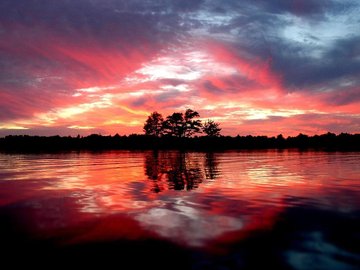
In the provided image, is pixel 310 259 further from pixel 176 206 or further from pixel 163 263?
pixel 176 206

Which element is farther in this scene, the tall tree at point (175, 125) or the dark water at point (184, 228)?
the tall tree at point (175, 125)

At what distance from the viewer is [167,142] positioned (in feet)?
392

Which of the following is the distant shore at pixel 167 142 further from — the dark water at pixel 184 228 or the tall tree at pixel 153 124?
the dark water at pixel 184 228

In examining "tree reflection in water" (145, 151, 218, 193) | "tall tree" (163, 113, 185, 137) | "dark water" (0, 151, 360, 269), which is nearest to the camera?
"dark water" (0, 151, 360, 269)

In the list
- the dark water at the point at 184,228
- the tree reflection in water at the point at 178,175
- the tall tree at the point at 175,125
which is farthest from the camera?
the tall tree at the point at 175,125

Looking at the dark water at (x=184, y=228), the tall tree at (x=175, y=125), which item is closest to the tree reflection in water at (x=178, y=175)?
the dark water at (x=184, y=228)

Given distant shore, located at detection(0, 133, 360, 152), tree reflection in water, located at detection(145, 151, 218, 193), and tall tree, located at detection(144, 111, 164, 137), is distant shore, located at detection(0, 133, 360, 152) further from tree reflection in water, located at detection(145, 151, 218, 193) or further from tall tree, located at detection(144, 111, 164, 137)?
tree reflection in water, located at detection(145, 151, 218, 193)

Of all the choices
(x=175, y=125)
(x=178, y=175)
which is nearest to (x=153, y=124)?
(x=175, y=125)

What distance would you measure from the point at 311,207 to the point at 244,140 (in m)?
145

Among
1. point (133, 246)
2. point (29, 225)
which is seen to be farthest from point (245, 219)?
point (29, 225)

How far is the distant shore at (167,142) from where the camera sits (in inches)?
4717

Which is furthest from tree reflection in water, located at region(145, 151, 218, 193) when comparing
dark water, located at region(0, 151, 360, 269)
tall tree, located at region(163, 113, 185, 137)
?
tall tree, located at region(163, 113, 185, 137)

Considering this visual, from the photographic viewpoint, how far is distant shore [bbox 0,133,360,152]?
11981 centimetres

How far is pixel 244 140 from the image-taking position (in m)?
154
